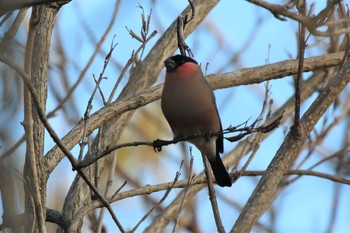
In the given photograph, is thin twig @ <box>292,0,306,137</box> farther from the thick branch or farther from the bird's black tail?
the bird's black tail

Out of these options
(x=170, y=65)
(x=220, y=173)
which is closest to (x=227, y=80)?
(x=170, y=65)

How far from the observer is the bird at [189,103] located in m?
3.55

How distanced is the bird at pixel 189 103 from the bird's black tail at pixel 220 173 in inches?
7.4

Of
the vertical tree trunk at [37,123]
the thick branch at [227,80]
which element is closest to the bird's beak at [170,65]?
the thick branch at [227,80]

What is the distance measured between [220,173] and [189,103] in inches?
22.9

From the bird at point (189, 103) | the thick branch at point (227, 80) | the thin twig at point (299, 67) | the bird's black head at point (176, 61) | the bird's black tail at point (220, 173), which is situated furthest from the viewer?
the bird's black tail at point (220, 173)

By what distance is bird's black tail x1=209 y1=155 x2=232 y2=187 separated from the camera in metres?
3.95

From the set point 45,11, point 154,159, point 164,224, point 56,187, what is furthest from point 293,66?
point 154,159

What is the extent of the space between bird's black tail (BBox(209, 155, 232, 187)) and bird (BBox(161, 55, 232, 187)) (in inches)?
7.4

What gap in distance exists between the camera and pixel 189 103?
3.59 meters

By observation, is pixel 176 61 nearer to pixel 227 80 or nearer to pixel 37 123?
pixel 227 80

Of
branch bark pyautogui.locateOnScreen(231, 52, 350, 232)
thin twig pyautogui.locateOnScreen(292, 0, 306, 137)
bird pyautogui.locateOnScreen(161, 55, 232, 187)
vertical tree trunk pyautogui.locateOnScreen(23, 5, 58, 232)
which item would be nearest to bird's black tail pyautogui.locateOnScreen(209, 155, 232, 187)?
bird pyautogui.locateOnScreen(161, 55, 232, 187)

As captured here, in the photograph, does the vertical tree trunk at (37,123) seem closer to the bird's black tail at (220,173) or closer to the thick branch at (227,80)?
the thick branch at (227,80)

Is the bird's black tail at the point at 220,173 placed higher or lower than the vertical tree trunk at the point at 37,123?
higher
